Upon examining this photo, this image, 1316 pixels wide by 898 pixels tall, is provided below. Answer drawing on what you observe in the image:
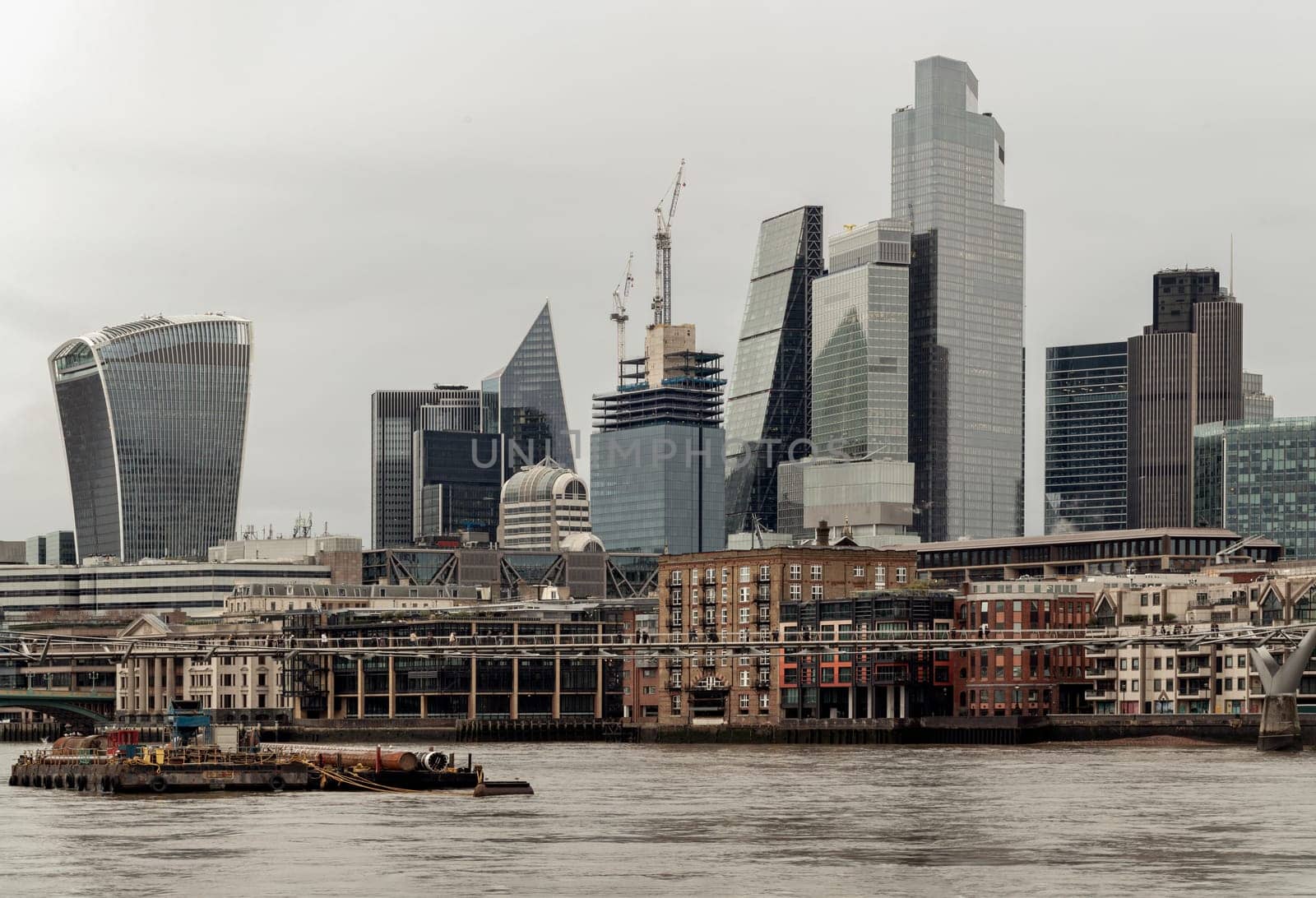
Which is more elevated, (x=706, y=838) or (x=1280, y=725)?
(x=706, y=838)

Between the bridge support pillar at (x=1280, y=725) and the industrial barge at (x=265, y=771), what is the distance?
2677 inches

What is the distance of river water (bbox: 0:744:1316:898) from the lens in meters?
79.8

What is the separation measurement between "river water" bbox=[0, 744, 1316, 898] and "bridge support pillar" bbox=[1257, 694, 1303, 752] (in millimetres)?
35506

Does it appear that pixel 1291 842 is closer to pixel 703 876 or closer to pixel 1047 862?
pixel 1047 862

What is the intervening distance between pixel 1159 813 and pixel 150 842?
132 ft

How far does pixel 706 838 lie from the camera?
9475cm

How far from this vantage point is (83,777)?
130m

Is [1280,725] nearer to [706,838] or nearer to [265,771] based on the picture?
[265,771]

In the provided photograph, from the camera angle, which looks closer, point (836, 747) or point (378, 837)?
point (378, 837)

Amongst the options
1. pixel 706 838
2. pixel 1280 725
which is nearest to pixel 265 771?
pixel 706 838

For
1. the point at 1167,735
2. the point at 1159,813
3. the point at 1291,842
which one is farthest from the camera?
the point at 1167,735

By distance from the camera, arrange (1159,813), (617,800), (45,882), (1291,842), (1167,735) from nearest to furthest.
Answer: (45,882) → (1291,842) → (1159,813) → (617,800) → (1167,735)

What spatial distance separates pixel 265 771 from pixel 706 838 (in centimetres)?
3633

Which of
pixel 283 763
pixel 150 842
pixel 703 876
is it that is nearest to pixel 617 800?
pixel 283 763
